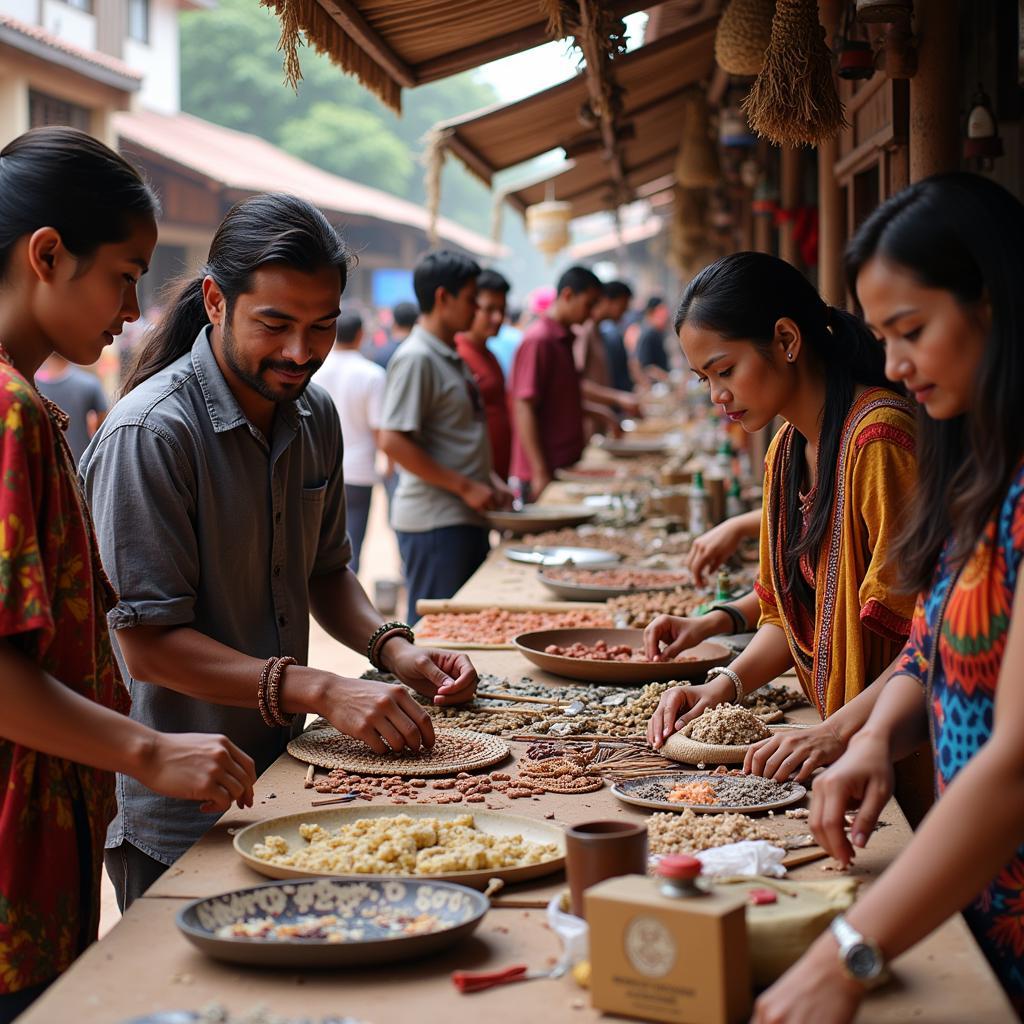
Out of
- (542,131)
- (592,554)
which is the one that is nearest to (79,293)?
(592,554)

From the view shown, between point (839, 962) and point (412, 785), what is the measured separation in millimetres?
1026

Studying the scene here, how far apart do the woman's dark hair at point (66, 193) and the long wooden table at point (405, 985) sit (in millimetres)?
897

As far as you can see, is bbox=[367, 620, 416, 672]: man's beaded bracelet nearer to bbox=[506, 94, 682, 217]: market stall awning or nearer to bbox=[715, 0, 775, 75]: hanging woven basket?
bbox=[715, 0, 775, 75]: hanging woven basket

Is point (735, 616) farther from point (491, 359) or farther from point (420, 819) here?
point (491, 359)

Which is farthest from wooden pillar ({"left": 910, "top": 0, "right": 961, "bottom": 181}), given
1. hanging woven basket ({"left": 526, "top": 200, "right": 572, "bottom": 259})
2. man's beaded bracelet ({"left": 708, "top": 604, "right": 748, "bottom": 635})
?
hanging woven basket ({"left": 526, "top": 200, "right": 572, "bottom": 259})

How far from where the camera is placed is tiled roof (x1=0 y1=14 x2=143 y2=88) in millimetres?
11141

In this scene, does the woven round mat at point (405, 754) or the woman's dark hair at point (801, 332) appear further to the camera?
the woman's dark hair at point (801, 332)

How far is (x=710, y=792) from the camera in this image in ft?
6.71

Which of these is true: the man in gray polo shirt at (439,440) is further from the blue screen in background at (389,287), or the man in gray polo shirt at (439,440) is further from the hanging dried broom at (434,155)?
the blue screen in background at (389,287)

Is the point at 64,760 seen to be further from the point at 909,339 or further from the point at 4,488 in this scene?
the point at 909,339

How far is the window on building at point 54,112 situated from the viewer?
12.8 m

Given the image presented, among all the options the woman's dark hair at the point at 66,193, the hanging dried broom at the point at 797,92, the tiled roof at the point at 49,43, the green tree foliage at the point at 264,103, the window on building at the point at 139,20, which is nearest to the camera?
the woman's dark hair at the point at 66,193

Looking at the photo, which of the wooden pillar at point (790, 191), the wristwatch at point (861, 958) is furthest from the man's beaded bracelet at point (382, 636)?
the wooden pillar at point (790, 191)

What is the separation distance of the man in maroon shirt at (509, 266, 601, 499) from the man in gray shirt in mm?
4738
